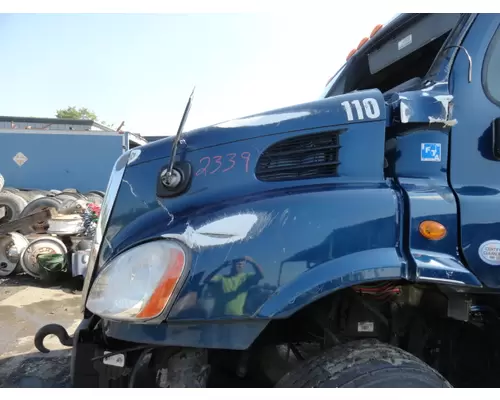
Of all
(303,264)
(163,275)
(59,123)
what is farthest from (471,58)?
(59,123)

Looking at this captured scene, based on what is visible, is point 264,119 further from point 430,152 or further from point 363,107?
point 430,152

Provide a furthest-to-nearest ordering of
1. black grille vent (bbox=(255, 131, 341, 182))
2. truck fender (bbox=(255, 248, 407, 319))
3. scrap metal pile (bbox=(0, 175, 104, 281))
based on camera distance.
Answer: scrap metal pile (bbox=(0, 175, 104, 281)) → black grille vent (bbox=(255, 131, 341, 182)) → truck fender (bbox=(255, 248, 407, 319))

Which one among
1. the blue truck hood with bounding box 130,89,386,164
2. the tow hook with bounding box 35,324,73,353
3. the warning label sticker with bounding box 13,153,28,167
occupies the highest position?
the warning label sticker with bounding box 13,153,28,167

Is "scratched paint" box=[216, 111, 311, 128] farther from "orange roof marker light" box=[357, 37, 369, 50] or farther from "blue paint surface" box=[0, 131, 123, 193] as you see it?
"blue paint surface" box=[0, 131, 123, 193]

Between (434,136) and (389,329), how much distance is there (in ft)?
3.00

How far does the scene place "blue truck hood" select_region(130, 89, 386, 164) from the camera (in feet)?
4.96

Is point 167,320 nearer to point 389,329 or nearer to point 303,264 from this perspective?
point 303,264

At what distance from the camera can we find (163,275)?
4.27 feet

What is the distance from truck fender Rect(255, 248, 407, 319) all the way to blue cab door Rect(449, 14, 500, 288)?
432 mm

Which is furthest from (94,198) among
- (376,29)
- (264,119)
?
(264,119)

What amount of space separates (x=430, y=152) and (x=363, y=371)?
35.6 inches

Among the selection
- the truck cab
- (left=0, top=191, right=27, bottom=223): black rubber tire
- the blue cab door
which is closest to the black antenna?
the truck cab

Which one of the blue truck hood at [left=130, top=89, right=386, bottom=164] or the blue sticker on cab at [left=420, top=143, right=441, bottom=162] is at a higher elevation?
the blue truck hood at [left=130, top=89, right=386, bottom=164]

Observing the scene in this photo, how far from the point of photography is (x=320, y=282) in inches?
49.9
